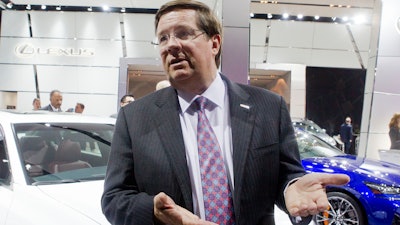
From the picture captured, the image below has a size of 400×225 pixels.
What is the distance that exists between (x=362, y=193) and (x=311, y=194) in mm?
3738

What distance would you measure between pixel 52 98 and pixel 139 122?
610 centimetres

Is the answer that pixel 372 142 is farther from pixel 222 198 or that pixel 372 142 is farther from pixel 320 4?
pixel 222 198

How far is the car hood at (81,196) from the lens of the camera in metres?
2.33

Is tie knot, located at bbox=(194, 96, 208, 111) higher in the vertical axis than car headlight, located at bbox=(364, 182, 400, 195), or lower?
higher

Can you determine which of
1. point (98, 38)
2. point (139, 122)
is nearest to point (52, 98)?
point (139, 122)

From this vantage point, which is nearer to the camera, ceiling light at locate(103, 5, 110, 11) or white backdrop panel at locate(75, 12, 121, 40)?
ceiling light at locate(103, 5, 110, 11)

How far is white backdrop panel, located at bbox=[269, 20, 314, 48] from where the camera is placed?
14.1m

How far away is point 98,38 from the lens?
1355 cm

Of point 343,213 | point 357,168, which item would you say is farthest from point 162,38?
point 357,168

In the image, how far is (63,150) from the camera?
3.24m

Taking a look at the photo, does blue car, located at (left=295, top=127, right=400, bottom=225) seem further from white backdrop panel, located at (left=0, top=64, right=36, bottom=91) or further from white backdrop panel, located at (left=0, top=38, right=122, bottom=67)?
white backdrop panel, located at (left=0, top=64, right=36, bottom=91)

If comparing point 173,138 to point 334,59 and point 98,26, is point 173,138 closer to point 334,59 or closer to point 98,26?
point 98,26

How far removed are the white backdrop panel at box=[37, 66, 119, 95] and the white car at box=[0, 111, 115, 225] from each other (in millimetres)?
10070

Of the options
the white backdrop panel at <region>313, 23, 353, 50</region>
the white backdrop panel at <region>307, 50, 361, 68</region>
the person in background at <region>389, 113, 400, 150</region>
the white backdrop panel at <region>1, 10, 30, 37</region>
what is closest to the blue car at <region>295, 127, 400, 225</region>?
the person in background at <region>389, 113, 400, 150</region>
